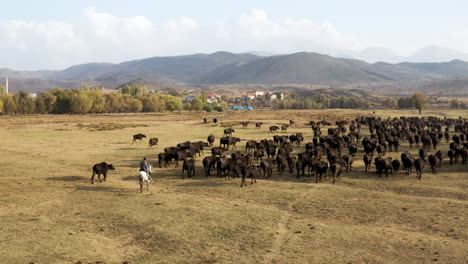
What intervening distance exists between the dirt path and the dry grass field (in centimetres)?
6

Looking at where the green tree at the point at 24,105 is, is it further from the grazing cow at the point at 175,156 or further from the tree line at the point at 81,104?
the grazing cow at the point at 175,156

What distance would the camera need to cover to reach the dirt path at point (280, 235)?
12.9 metres

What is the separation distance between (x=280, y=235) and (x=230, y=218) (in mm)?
2716

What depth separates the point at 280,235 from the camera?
1478cm

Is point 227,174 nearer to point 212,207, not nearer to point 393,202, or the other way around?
point 212,207

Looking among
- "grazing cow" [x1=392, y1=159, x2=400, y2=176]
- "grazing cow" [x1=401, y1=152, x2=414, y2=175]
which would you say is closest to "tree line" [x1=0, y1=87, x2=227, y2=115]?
"grazing cow" [x1=392, y1=159, x2=400, y2=176]

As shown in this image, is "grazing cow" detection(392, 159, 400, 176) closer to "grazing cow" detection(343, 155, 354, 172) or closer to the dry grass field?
the dry grass field

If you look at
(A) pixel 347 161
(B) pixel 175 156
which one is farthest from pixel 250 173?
(A) pixel 347 161

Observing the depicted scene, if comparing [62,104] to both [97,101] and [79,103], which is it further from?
[97,101]

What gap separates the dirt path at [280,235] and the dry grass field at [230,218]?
0.06 m

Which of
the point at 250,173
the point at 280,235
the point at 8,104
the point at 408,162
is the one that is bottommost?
the point at 280,235

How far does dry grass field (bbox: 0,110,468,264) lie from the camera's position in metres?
13.1

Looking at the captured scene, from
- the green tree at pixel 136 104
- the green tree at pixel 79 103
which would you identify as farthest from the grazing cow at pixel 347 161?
the green tree at pixel 136 104

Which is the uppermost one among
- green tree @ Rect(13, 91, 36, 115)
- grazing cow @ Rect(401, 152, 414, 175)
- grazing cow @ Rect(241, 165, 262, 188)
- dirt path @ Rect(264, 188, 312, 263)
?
green tree @ Rect(13, 91, 36, 115)
